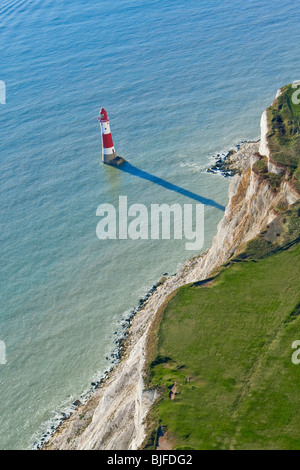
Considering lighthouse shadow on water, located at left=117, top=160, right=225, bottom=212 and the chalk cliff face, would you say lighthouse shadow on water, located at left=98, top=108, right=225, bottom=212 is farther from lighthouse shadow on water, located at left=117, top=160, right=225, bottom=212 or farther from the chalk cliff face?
the chalk cliff face

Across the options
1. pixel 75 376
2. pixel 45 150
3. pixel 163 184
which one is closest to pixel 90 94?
pixel 45 150

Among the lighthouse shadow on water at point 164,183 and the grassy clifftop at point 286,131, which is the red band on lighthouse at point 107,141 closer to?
the lighthouse shadow on water at point 164,183

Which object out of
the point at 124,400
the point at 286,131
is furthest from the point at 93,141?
the point at 124,400

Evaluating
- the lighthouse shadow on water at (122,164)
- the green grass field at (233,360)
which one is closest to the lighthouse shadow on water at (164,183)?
the lighthouse shadow on water at (122,164)

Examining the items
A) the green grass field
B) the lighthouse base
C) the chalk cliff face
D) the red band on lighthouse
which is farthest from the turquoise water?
the green grass field

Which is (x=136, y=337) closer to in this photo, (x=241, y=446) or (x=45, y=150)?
(x=241, y=446)

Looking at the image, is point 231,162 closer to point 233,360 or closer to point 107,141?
point 107,141
